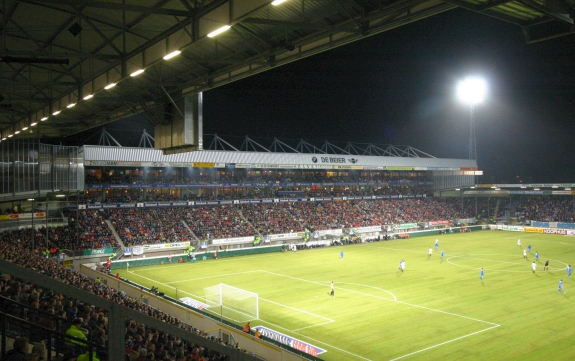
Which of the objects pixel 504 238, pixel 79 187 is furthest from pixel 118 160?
pixel 504 238

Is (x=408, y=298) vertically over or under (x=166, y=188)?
under

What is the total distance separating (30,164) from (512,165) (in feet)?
299

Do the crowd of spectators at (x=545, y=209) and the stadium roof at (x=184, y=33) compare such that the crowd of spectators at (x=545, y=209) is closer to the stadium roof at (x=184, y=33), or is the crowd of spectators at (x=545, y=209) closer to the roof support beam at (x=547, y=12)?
the stadium roof at (x=184, y=33)

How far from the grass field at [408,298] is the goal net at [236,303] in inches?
35.6

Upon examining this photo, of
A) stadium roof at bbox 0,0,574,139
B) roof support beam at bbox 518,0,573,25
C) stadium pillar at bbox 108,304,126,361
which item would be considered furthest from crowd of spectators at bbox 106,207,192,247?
roof support beam at bbox 518,0,573,25

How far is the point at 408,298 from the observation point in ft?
100.0

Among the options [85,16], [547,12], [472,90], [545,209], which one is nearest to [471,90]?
[472,90]

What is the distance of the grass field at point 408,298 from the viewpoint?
21.3 meters

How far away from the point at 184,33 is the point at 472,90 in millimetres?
69917

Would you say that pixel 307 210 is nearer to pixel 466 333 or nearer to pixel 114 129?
pixel 114 129

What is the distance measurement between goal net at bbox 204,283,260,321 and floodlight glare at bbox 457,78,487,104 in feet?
193

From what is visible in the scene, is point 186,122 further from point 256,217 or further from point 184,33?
point 256,217

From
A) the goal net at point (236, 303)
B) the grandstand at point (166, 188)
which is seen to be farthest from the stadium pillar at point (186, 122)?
the goal net at point (236, 303)

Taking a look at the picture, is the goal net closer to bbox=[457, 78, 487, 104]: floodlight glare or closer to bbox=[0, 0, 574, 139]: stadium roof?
bbox=[0, 0, 574, 139]: stadium roof
